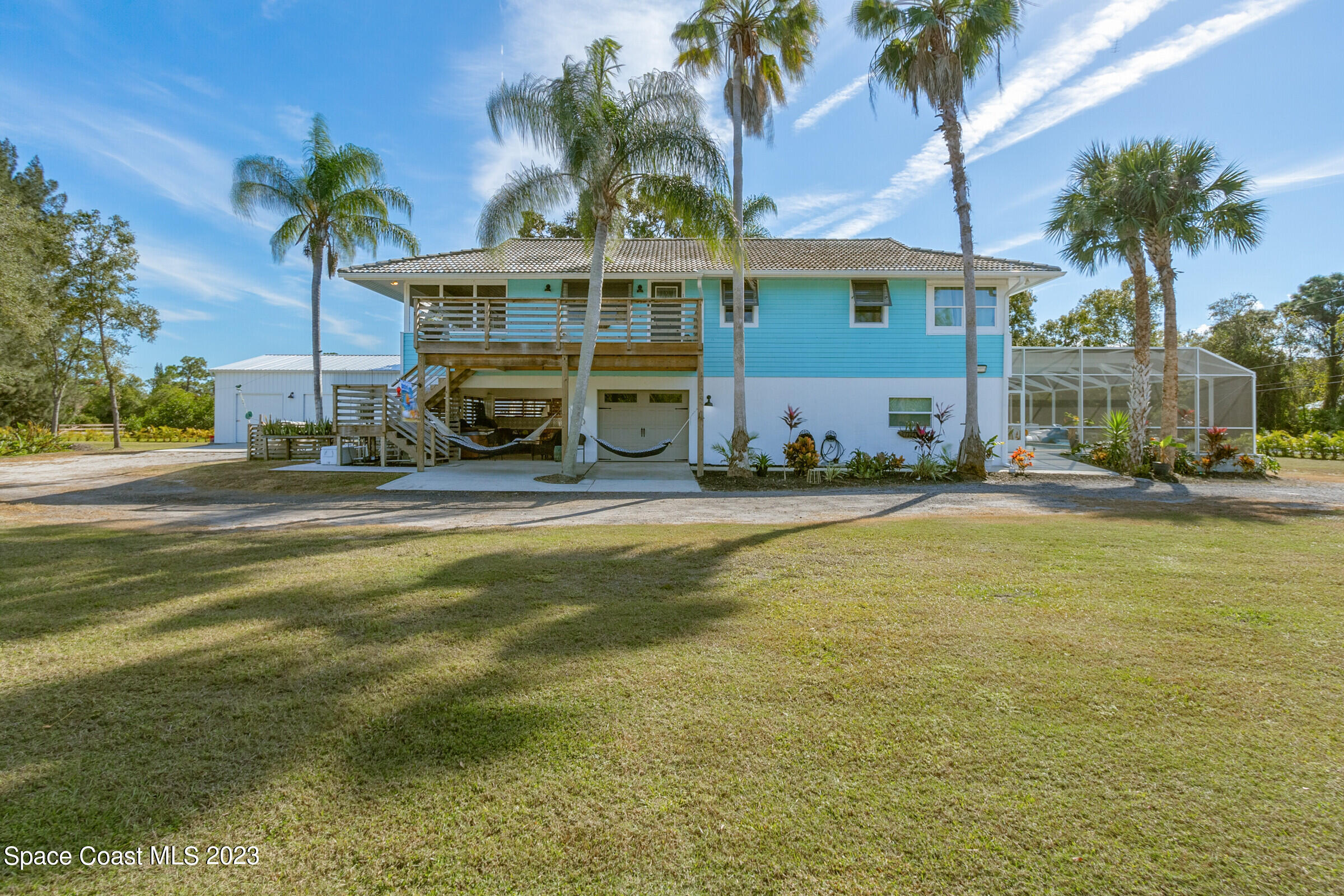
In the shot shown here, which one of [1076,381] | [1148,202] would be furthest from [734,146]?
[1076,381]

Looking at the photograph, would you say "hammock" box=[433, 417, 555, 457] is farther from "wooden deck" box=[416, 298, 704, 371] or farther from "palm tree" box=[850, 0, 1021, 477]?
"palm tree" box=[850, 0, 1021, 477]

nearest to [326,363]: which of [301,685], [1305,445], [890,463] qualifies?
[890,463]

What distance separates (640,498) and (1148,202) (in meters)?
14.2

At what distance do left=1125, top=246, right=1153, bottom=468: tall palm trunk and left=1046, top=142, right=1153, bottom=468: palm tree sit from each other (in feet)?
0.05

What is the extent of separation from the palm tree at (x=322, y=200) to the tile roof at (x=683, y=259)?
1.94m

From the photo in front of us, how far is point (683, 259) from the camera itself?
57.5ft

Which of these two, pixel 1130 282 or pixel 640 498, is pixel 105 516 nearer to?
pixel 640 498

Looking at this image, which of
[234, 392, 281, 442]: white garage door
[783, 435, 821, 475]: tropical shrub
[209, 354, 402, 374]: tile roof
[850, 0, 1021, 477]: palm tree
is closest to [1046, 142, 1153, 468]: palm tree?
[850, 0, 1021, 477]: palm tree

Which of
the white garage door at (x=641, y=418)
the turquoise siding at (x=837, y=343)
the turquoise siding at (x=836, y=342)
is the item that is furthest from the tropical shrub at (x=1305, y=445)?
the white garage door at (x=641, y=418)

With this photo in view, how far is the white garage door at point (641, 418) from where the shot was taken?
57.6 ft

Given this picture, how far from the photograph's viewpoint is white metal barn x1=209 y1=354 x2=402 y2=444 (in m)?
28.7

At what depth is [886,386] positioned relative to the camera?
1653 centimetres

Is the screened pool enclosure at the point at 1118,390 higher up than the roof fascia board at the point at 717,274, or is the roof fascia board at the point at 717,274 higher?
the roof fascia board at the point at 717,274

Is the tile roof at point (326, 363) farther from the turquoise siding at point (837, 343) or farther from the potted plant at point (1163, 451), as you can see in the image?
the potted plant at point (1163, 451)
